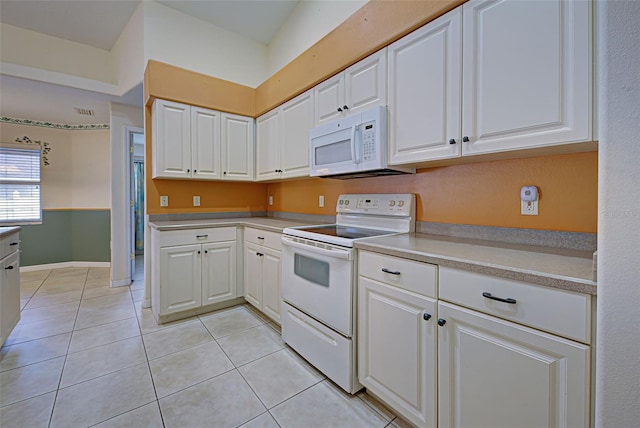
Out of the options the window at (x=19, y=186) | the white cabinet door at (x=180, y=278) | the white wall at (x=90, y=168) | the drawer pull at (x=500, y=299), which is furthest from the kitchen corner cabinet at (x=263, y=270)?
the window at (x=19, y=186)

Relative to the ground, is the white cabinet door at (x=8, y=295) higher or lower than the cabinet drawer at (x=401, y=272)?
lower

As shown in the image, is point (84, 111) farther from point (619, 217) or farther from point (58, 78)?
point (619, 217)

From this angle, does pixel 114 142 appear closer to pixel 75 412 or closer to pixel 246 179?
pixel 246 179

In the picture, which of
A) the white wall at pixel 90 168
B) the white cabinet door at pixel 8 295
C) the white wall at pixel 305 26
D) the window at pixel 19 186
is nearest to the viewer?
the white cabinet door at pixel 8 295

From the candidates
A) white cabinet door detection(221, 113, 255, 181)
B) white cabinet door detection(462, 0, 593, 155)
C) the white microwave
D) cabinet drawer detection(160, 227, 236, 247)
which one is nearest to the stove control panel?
the white microwave

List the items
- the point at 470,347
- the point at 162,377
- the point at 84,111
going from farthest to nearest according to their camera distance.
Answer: the point at 84,111 → the point at 162,377 → the point at 470,347

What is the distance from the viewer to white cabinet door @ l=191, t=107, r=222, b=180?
286 centimetres

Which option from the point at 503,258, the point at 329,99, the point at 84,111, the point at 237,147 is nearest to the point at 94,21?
the point at 84,111

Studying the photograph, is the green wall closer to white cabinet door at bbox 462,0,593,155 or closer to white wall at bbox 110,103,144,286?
white wall at bbox 110,103,144,286

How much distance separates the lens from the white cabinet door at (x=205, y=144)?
286 centimetres

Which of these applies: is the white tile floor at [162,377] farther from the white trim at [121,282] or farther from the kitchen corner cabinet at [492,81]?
the kitchen corner cabinet at [492,81]

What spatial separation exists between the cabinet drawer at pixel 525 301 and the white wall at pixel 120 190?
4000mm

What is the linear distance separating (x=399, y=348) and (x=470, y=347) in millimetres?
351

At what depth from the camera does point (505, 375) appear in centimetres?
101
